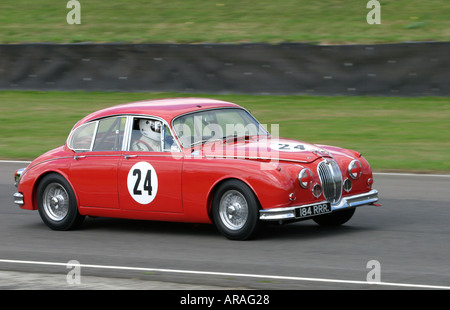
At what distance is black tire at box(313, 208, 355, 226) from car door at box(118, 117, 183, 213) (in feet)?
5.38

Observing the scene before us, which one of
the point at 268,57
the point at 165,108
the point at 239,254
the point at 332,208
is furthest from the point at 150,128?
the point at 268,57

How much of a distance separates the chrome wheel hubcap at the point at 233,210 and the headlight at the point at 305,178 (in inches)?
23.5

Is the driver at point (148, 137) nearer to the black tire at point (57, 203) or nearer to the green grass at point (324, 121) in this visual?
the black tire at point (57, 203)

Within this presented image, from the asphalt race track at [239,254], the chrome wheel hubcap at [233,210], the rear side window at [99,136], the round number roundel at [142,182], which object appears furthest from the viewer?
the rear side window at [99,136]

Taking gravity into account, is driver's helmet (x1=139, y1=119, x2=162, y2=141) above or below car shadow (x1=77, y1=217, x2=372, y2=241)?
above

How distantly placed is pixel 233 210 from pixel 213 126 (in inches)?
49.0

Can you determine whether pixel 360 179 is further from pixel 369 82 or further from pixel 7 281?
pixel 369 82

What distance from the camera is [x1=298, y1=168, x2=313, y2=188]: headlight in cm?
827

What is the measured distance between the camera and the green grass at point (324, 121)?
15.2 metres

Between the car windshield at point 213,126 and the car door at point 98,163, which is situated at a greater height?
the car windshield at point 213,126

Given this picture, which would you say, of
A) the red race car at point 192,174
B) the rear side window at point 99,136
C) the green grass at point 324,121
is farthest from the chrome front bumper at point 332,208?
the green grass at point 324,121

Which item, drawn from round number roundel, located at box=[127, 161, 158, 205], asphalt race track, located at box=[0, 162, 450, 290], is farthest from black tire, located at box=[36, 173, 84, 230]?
round number roundel, located at box=[127, 161, 158, 205]

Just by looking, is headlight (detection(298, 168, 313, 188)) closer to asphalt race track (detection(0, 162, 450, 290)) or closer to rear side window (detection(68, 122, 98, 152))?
asphalt race track (detection(0, 162, 450, 290))

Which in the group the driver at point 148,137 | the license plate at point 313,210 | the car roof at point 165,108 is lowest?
the license plate at point 313,210
